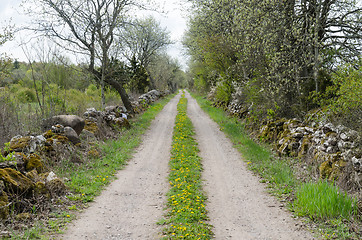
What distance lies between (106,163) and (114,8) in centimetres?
1058

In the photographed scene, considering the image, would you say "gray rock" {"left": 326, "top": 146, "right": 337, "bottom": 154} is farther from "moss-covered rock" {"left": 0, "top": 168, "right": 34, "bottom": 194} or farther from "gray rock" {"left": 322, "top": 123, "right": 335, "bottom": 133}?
"moss-covered rock" {"left": 0, "top": 168, "right": 34, "bottom": 194}

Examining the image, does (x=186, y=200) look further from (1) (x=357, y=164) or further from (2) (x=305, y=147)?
(2) (x=305, y=147)

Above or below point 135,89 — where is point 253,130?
below

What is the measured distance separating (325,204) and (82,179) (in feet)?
18.8

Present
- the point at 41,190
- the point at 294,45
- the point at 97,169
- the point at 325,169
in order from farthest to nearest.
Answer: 1. the point at 294,45
2. the point at 97,169
3. the point at 325,169
4. the point at 41,190

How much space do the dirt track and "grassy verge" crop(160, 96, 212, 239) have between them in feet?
0.67

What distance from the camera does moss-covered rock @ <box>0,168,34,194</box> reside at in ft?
17.5

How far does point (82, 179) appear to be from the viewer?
7367 mm

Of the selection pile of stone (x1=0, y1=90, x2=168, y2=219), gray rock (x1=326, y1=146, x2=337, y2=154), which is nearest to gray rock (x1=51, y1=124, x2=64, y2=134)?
pile of stone (x1=0, y1=90, x2=168, y2=219)

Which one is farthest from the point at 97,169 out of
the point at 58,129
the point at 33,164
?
the point at 58,129

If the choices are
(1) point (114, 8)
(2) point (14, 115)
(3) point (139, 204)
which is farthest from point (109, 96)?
(3) point (139, 204)

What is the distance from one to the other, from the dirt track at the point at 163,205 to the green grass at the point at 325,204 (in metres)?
0.39

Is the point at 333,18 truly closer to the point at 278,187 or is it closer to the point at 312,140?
the point at 312,140

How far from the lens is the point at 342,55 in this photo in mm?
10281
